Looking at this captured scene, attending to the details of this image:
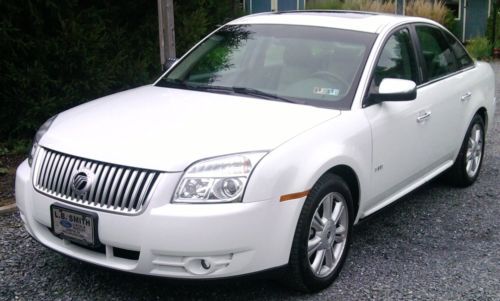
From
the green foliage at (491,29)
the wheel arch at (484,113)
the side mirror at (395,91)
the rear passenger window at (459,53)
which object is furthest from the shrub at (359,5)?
the side mirror at (395,91)

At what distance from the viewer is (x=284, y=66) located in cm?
457

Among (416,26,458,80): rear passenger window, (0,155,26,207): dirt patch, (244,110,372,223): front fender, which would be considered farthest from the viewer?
(0,155,26,207): dirt patch

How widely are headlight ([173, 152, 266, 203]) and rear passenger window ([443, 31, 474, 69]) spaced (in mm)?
3223

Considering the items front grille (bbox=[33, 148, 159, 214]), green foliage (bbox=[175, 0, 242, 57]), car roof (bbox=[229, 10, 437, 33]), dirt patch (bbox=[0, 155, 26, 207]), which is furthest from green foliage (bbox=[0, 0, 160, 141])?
front grille (bbox=[33, 148, 159, 214])

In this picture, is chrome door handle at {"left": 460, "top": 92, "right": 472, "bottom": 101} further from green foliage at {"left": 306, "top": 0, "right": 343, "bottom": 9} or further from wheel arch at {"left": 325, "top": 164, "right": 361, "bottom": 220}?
green foliage at {"left": 306, "top": 0, "right": 343, "bottom": 9}

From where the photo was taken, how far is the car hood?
11.3 ft

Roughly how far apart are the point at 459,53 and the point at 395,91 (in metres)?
2.08

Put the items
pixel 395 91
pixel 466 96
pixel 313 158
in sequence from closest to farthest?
pixel 313 158 → pixel 395 91 → pixel 466 96

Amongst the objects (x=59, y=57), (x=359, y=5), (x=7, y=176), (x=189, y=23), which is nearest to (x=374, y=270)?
(x=7, y=176)

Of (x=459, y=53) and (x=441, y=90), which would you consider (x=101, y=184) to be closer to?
(x=441, y=90)

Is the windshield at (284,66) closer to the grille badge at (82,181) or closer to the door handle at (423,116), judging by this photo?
the door handle at (423,116)

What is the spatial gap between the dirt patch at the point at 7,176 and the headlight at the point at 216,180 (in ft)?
8.67

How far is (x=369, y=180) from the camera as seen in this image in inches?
167

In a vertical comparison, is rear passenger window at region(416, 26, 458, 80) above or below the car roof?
below
